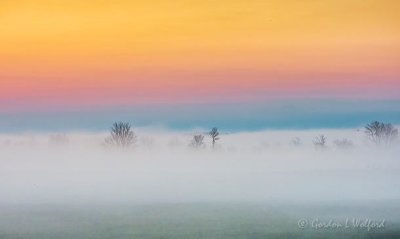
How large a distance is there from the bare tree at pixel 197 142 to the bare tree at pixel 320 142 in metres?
0.57

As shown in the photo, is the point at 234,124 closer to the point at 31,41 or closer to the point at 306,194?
the point at 306,194

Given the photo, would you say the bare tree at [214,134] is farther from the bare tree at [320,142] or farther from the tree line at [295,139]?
the bare tree at [320,142]

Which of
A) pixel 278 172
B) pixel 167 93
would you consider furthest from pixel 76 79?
pixel 278 172

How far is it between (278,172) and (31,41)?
4.56 feet

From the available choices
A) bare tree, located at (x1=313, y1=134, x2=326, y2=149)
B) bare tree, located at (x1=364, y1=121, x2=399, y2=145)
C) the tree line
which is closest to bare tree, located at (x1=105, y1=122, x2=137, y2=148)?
the tree line

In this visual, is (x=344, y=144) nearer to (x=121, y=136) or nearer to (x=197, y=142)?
(x=197, y=142)

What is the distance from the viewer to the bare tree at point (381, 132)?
340 centimetres

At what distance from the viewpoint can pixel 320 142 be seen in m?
3.41

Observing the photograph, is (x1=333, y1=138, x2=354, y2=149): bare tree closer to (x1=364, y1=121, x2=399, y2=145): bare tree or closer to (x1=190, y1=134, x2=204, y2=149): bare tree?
(x1=364, y1=121, x2=399, y2=145): bare tree

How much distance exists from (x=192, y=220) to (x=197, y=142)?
387mm

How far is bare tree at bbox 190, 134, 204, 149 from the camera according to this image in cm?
337

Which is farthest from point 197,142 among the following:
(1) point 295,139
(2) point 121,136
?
(1) point 295,139

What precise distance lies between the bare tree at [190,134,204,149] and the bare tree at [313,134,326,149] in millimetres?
572

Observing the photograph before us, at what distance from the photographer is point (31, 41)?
3330 millimetres
